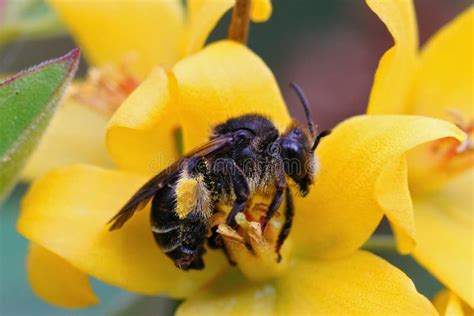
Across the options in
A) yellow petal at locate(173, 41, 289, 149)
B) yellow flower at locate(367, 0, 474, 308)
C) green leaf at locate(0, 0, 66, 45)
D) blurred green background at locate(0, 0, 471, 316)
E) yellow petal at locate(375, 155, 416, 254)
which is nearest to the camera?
yellow petal at locate(375, 155, 416, 254)

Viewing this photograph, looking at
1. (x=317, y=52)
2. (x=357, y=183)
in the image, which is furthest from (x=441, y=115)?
(x=317, y=52)

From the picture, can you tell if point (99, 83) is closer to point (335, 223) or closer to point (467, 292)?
point (335, 223)

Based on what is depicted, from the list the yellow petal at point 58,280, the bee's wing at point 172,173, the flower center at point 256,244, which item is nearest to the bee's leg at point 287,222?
the flower center at point 256,244

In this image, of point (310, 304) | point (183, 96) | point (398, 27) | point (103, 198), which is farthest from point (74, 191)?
point (398, 27)

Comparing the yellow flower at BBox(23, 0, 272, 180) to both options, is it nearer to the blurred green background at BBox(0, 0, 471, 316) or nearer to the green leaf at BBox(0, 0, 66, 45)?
the green leaf at BBox(0, 0, 66, 45)

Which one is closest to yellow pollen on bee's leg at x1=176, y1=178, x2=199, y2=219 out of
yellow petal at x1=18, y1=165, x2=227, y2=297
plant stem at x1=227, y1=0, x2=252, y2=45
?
yellow petal at x1=18, y1=165, x2=227, y2=297
